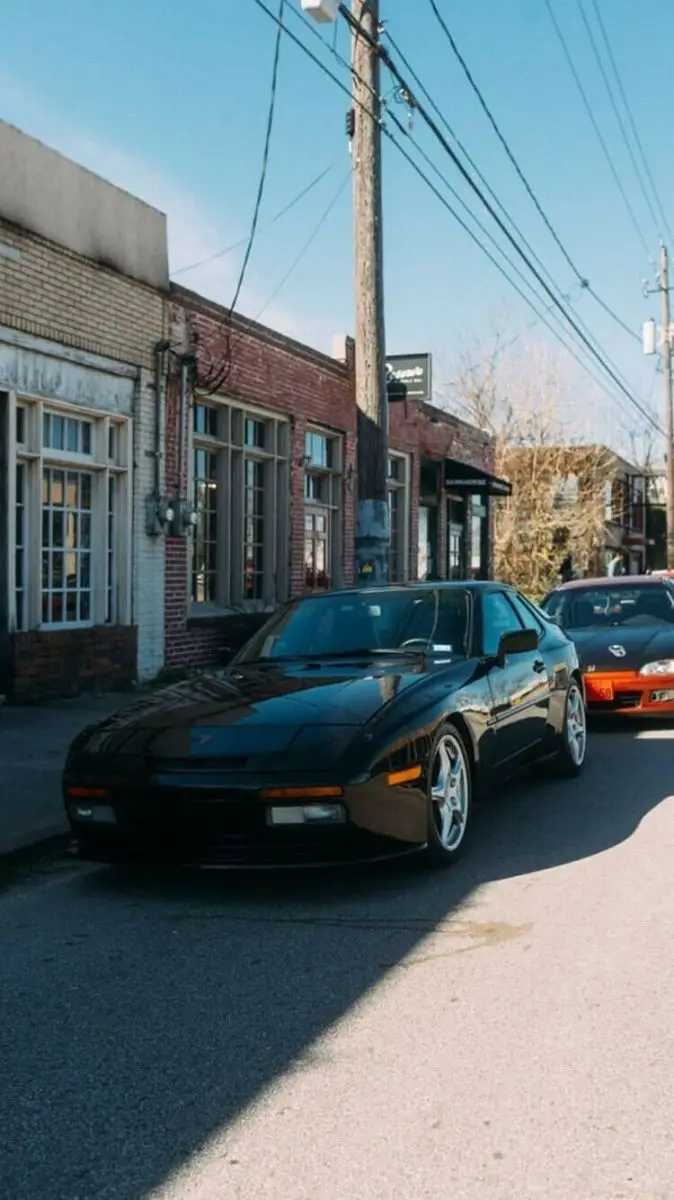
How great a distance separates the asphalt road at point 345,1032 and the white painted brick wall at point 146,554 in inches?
271

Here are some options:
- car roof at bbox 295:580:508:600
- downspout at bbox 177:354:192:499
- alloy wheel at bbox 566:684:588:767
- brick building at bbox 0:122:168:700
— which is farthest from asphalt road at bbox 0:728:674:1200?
downspout at bbox 177:354:192:499

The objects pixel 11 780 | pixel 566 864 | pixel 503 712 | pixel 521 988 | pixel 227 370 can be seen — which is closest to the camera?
pixel 521 988

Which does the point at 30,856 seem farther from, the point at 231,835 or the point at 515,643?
the point at 515,643

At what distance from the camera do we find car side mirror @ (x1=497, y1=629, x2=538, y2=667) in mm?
7121

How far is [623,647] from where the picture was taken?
11.1 meters

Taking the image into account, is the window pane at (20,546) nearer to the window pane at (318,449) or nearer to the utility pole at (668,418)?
the window pane at (318,449)

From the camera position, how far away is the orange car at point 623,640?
10898 mm

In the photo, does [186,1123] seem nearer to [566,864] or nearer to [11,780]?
[566,864]

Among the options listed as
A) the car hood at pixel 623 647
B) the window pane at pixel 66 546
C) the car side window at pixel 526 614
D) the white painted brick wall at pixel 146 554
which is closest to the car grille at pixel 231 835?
the car side window at pixel 526 614

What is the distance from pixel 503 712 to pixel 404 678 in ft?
3.24

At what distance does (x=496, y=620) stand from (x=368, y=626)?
2.91 feet

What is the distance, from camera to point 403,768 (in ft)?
18.3

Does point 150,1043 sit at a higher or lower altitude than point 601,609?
lower

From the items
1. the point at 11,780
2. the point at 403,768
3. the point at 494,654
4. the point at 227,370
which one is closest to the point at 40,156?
the point at 227,370
